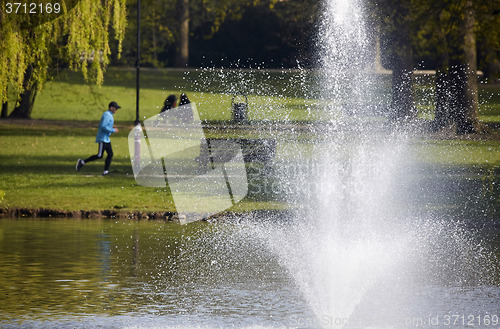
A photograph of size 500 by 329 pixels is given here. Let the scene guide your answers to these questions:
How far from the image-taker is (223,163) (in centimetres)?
2370

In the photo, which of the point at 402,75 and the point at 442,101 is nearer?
the point at 442,101

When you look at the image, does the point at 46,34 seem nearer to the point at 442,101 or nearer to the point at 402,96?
the point at 402,96

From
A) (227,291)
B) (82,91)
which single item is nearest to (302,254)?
(227,291)

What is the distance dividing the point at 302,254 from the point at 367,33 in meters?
22.7

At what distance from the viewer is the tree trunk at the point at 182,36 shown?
55.7 meters

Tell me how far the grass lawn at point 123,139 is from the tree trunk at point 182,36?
1944 mm

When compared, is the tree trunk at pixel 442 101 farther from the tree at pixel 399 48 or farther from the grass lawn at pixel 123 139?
the grass lawn at pixel 123 139

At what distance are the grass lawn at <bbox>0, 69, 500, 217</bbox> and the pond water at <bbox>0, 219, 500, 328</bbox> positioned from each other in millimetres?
2185

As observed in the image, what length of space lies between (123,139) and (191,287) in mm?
22103

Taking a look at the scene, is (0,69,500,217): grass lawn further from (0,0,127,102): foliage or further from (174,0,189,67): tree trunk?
(0,0,127,102): foliage

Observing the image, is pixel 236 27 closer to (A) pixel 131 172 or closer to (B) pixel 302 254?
(A) pixel 131 172

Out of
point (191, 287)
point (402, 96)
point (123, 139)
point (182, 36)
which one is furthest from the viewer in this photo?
point (182, 36)

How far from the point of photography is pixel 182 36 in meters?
56.4

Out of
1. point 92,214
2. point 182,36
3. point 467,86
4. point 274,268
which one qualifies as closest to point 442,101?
point 467,86
